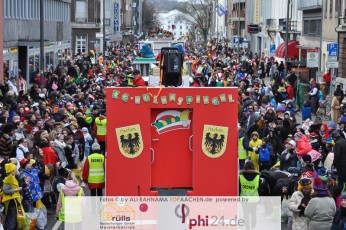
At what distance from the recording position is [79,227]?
1557cm

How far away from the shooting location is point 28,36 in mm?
45156

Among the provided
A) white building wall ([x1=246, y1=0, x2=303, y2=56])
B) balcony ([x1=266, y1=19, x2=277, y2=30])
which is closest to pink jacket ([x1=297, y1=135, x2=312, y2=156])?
white building wall ([x1=246, y1=0, x2=303, y2=56])

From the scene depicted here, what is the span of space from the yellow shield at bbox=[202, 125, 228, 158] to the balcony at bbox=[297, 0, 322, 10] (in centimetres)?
4288

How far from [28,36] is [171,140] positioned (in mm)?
34236

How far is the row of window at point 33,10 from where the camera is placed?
40.9m

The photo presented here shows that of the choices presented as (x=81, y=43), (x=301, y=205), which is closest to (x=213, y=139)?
(x=301, y=205)

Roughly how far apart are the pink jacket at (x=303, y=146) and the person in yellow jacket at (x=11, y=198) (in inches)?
234

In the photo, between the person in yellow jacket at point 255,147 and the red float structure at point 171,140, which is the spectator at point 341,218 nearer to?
the red float structure at point 171,140

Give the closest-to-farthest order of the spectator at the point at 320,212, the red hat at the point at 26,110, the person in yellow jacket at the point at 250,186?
the spectator at the point at 320,212
the person in yellow jacket at the point at 250,186
the red hat at the point at 26,110

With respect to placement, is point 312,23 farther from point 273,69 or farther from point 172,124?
point 172,124

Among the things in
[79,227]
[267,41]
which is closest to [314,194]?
[79,227]

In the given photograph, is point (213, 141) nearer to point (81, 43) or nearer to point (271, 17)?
point (271, 17)

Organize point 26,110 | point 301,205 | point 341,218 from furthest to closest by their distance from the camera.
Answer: point 26,110, point 301,205, point 341,218

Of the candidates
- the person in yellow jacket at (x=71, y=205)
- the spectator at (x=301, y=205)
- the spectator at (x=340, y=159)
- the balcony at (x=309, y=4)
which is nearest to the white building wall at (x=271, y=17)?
the balcony at (x=309, y=4)
